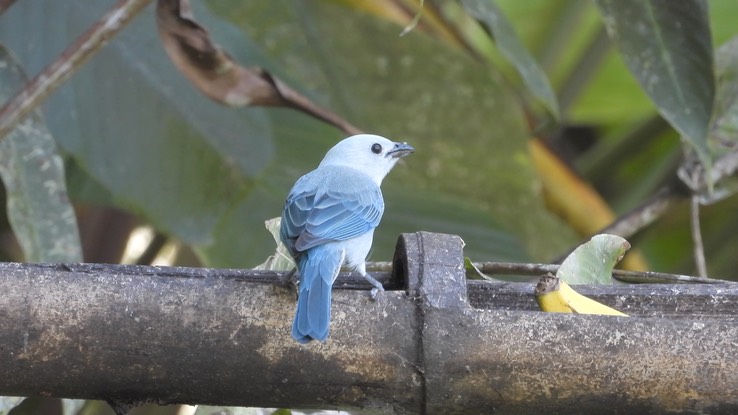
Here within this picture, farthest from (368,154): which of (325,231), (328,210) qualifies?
(325,231)

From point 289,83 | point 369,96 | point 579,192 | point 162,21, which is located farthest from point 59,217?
point 579,192

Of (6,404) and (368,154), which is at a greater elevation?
(368,154)

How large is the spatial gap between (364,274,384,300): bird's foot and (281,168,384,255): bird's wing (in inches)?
7.5

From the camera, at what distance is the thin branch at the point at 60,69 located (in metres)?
2.68

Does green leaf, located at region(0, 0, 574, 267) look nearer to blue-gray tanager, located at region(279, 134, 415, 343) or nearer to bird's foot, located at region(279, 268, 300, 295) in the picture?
blue-gray tanager, located at region(279, 134, 415, 343)

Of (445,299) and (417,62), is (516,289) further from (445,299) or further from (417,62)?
(417,62)

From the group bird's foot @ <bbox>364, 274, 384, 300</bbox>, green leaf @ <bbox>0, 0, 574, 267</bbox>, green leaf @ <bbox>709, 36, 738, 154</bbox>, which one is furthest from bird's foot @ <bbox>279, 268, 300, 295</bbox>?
green leaf @ <bbox>709, 36, 738, 154</bbox>

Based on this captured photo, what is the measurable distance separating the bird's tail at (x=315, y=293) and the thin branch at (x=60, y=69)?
92 cm

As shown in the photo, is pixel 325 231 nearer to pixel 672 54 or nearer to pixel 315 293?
pixel 315 293

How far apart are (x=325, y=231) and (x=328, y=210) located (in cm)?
14

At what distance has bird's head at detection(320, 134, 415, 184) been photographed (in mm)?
3145

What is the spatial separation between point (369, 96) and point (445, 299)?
301cm

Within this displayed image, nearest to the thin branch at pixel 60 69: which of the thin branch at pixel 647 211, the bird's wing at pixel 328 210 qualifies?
the bird's wing at pixel 328 210

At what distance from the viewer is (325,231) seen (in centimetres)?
229
